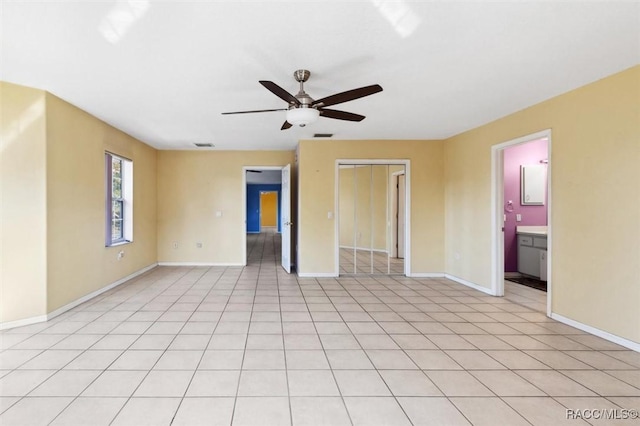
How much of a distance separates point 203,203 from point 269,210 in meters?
9.82

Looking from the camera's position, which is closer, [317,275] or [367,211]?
[317,275]

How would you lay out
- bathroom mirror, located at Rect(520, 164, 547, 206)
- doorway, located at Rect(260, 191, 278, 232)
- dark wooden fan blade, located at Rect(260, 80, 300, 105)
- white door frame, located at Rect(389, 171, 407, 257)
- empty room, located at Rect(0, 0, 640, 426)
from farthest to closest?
1. doorway, located at Rect(260, 191, 278, 232)
2. white door frame, located at Rect(389, 171, 407, 257)
3. bathroom mirror, located at Rect(520, 164, 547, 206)
4. dark wooden fan blade, located at Rect(260, 80, 300, 105)
5. empty room, located at Rect(0, 0, 640, 426)

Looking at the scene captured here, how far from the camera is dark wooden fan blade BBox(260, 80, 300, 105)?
2.34 metres

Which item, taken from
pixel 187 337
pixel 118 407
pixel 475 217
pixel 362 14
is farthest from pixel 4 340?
pixel 475 217

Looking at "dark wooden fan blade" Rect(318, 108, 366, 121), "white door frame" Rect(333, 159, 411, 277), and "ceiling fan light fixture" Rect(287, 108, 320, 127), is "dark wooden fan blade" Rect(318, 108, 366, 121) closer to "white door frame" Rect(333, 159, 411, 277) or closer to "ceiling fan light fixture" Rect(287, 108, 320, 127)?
"ceiling fan light fixture" Rect(287, 108, 320, 127)

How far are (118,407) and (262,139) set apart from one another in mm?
4455

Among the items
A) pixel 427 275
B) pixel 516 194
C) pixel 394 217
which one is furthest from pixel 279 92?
pixel 516 194

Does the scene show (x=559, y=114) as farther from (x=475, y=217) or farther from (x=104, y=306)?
(x=104, y=306)

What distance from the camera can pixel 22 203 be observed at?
3139 mm

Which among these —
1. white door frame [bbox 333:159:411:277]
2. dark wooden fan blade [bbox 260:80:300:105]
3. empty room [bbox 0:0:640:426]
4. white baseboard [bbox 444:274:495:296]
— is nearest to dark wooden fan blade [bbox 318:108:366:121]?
empty room [bbox 0:0:640:426]

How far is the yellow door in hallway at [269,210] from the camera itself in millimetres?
16203

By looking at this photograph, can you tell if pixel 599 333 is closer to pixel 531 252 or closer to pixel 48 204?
pixel 531 252

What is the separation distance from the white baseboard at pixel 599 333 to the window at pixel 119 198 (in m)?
6.26

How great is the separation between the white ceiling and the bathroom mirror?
231 cm
